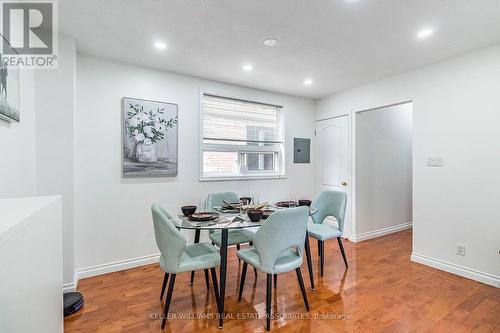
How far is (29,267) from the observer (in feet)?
2.67

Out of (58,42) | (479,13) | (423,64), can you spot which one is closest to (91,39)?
(58,42)

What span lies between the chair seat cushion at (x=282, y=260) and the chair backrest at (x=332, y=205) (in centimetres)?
106

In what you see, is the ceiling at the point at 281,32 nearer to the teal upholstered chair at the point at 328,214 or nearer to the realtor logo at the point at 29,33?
the realtor logo at the point at 29,33

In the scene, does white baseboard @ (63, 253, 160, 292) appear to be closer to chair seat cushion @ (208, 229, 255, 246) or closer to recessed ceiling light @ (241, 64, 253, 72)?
chair seat cushion @ (208, 229, 255, 246)

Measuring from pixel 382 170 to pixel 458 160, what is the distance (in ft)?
4.80

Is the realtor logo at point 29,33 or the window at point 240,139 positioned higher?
the realtor logo at point 29,33

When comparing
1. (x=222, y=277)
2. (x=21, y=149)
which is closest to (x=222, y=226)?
(x=222, y=277)

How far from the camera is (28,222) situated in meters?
0.82

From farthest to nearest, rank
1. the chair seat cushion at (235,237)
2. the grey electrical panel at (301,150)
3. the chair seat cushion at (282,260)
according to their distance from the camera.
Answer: the grey electrical panel at (301,150), the chair seat cushion at (235,237), the chair seat cushion at (282,260)

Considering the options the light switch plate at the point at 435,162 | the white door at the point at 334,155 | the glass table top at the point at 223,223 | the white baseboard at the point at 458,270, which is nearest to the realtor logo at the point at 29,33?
the glass table top at the point at 223,223

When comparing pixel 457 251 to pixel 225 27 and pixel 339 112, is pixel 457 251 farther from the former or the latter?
pixel 225 27

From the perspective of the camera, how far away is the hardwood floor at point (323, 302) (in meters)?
1.92

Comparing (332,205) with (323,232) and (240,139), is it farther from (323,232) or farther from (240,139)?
(240,139)

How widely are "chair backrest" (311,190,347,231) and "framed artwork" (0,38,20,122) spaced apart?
3.07 meters
